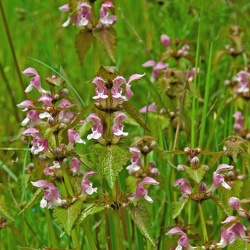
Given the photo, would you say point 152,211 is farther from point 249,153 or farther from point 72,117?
point 72,117

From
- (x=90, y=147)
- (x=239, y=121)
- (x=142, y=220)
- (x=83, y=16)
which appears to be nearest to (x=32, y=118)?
(x=90, y=147)

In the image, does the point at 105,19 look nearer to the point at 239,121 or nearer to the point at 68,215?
the point at 239,121

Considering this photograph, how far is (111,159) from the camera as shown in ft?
4.73

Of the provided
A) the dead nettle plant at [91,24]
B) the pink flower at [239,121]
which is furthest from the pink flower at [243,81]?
the dead nettle plant at [91,24]

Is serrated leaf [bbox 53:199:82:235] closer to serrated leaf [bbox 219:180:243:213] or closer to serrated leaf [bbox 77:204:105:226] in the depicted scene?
serrated leaf [bbox 77:204:105:226]

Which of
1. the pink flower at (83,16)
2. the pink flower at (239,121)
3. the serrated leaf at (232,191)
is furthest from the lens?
the pink flower at (239,121)

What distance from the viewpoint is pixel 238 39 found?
2.53 meters

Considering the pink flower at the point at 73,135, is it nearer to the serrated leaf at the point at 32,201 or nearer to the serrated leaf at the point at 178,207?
the serrated leaf at the point at 32,201

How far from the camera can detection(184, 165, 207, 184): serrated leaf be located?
1.50 m

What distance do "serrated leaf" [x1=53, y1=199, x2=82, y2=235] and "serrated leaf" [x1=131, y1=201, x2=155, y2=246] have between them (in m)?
0.13

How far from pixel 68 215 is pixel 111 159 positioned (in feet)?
0.55

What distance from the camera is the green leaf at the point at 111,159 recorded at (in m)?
1.42

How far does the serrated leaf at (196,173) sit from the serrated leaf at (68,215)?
26 cm

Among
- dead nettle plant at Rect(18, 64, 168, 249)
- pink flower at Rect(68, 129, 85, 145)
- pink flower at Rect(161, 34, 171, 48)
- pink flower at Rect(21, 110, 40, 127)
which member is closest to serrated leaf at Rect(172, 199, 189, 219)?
dead nettle plant at Rect(18, 64, 168, 249)
